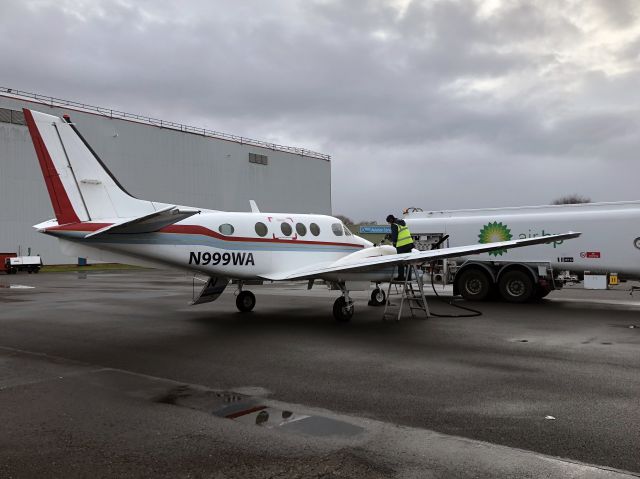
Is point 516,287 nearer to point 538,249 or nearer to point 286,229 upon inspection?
point 538,249

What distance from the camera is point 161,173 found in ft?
178

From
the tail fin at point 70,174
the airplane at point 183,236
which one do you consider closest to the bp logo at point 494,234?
the airplane at point 183,236

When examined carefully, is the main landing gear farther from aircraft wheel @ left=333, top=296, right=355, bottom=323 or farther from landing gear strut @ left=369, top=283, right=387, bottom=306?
landing gear strut @ left=369, top=283, right=387, bottom=306

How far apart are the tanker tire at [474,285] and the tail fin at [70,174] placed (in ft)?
38.5

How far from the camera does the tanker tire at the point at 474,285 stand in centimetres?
1820

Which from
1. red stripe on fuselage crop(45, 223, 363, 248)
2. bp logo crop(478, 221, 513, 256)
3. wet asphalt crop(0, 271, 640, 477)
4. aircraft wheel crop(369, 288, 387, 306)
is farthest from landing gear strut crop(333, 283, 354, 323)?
bp logo crop(478, 221, 513, 256)

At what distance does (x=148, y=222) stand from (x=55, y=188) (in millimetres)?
2158

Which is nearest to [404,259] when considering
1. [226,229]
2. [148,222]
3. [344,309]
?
[344,309]

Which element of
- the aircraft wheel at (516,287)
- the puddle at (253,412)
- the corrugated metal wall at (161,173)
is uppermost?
the corrugated metal wall at (161,173)

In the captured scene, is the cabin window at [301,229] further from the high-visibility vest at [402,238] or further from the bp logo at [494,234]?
the bp logo at [494,234]

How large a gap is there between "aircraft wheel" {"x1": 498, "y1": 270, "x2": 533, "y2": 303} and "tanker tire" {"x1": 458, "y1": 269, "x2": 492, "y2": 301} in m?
0.47

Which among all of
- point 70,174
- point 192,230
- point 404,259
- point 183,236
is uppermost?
point 70,174

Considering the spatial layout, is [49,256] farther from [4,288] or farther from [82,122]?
[4,288]

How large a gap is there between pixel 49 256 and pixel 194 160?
17232 millimetres
